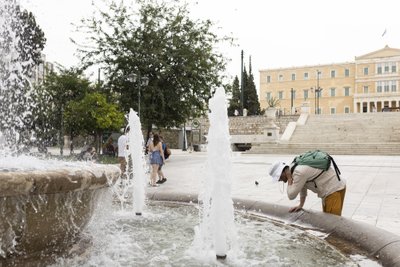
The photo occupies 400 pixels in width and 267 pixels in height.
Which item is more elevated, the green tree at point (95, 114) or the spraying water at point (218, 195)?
the green tree at point (95, 114)

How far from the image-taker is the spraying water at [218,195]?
3.79m

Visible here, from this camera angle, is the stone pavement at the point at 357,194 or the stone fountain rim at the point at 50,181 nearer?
the stone fountain rim at the point at 50,181

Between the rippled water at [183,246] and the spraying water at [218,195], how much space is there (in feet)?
0.39

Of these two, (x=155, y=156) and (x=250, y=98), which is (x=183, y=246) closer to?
(x=155, y=156)

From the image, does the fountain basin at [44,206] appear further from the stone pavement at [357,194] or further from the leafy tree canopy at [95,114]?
the leafy tree canopy at [95,114]

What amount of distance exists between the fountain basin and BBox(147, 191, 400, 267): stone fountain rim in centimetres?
232

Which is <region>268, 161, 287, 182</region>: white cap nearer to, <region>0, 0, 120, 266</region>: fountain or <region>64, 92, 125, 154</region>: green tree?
<region>0, 0, 120, 266</region>: fountain

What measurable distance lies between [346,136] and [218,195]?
30.3 meters

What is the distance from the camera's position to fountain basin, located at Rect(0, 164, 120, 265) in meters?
2.59

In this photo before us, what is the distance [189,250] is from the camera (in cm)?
387

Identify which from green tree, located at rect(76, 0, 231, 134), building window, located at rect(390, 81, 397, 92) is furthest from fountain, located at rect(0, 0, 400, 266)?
building window, located at rect(390, 81, 397, 92)

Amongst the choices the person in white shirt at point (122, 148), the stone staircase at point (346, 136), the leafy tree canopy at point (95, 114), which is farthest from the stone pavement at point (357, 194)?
the stone staircase at point (346, 136)

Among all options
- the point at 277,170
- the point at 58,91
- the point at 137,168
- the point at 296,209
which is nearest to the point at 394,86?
the point at 58,91

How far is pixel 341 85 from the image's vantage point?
2953 inches
